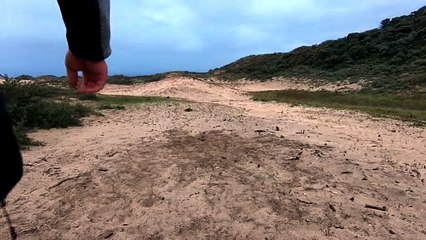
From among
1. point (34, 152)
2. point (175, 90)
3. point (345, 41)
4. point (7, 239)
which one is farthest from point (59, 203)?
point (345, 41)

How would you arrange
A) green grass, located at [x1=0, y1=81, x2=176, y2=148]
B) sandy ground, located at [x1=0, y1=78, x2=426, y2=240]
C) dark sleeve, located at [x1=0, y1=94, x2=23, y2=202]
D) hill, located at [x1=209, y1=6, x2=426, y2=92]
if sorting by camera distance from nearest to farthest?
dark sleeve, located at [x1=0, y1=94, x2=23, y2=202], sandy ground, located at [x1=0, y1=78, x2=426, y2=240], green grass, located at [x1=0, y1=81, x2=176, y2=148], hill, located at [x1=209, y1=6, x2=426, y2=92]

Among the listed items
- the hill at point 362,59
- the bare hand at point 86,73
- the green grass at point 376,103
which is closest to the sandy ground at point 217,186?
the bare hand at point 86,73

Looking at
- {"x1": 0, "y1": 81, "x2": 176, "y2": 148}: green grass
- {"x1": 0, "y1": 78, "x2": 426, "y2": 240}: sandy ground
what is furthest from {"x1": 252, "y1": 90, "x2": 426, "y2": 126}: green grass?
{"x1": 0, "y1": 81, "x2": 176, "y2": 148}: green grass

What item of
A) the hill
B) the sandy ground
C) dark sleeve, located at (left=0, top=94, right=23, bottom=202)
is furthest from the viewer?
the hill

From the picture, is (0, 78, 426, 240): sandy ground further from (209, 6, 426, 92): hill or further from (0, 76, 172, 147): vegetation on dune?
(209, 6, 426, 92): hill

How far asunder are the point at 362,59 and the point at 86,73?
1406 inches

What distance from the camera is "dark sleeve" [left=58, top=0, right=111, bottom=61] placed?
776 mm

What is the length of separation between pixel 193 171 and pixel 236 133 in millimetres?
2184

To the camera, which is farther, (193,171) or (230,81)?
(230,81)

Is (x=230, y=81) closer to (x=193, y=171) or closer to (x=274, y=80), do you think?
(x=274, y=80)

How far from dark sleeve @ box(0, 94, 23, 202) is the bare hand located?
15cm

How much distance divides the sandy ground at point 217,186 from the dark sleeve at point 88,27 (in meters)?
3.74

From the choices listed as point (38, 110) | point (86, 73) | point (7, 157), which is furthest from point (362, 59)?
point (7, 157)

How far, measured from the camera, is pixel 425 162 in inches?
286
